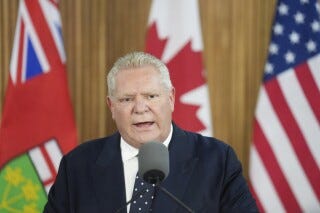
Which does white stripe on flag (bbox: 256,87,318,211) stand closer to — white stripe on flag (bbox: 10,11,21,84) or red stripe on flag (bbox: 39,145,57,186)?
red stripe on flag (bbox: 39,145,57,186)

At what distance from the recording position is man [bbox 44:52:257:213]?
1.86 metres

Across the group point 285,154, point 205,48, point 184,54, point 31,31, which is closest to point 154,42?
point 184,54

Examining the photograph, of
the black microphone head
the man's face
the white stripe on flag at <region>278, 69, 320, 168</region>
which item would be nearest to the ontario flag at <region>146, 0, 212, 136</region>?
the white stripe on flag at <region>278, 69, 320, 168</region>

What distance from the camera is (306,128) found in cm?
316

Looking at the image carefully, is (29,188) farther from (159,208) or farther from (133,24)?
(159,208)

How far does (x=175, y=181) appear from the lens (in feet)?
6.31

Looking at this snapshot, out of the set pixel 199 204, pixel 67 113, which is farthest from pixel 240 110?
pixel 199 204

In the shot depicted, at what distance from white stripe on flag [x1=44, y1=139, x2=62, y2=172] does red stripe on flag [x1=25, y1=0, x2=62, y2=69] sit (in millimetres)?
496

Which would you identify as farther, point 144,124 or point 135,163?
point 135,163

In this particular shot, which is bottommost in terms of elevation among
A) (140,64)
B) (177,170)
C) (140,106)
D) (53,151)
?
(53,151)

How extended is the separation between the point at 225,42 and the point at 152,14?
431 mm

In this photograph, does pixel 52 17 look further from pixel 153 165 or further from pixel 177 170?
pixel 153 165

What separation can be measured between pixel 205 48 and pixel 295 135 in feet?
2.23

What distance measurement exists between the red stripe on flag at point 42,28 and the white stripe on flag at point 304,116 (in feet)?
4.32
